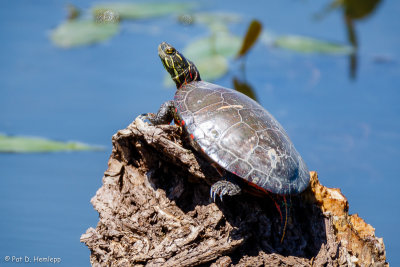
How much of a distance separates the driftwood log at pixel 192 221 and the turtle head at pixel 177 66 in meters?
0.61

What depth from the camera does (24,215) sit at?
3.17 m

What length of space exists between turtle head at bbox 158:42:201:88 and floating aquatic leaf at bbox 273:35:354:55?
2559 millimetres

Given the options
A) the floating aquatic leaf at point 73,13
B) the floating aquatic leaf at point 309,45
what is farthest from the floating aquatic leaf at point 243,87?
the floating aquatic leaf at point 73,13

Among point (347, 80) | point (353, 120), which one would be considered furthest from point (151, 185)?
point (347, 80)

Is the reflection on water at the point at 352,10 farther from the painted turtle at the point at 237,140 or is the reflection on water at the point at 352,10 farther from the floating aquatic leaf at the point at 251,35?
the painted turtle at the point at 237,140

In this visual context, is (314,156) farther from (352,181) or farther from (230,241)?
(230,241)

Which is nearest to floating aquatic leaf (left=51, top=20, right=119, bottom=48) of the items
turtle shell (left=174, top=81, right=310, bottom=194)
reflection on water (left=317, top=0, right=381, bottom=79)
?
reflection on water (left=317, top=0, right=381, bottom=79)

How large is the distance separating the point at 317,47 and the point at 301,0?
1658 millimetres

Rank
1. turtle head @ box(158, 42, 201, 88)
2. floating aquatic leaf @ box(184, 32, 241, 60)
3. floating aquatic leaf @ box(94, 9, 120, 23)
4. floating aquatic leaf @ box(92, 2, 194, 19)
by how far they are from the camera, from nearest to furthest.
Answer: turtle head @ box(158, 42, 201, 88) → floating aquatic leaf @ box(184, 32, 241, 60) → floating aquatic leaf @ box(94, 9, 120, 23) → floating aquatic leaf @ box(92, 2, 194, 19)

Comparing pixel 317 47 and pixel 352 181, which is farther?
pixel 317 47

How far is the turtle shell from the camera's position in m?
2.36

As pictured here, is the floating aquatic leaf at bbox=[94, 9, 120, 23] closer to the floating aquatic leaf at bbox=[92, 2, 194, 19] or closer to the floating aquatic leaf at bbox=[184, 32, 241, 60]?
the floating aquatic leaf at bbox=[92, 2, 194, 19]

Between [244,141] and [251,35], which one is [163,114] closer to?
[244,141]

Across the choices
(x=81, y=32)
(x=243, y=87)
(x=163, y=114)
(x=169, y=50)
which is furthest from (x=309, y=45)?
(x=163, y=114)
